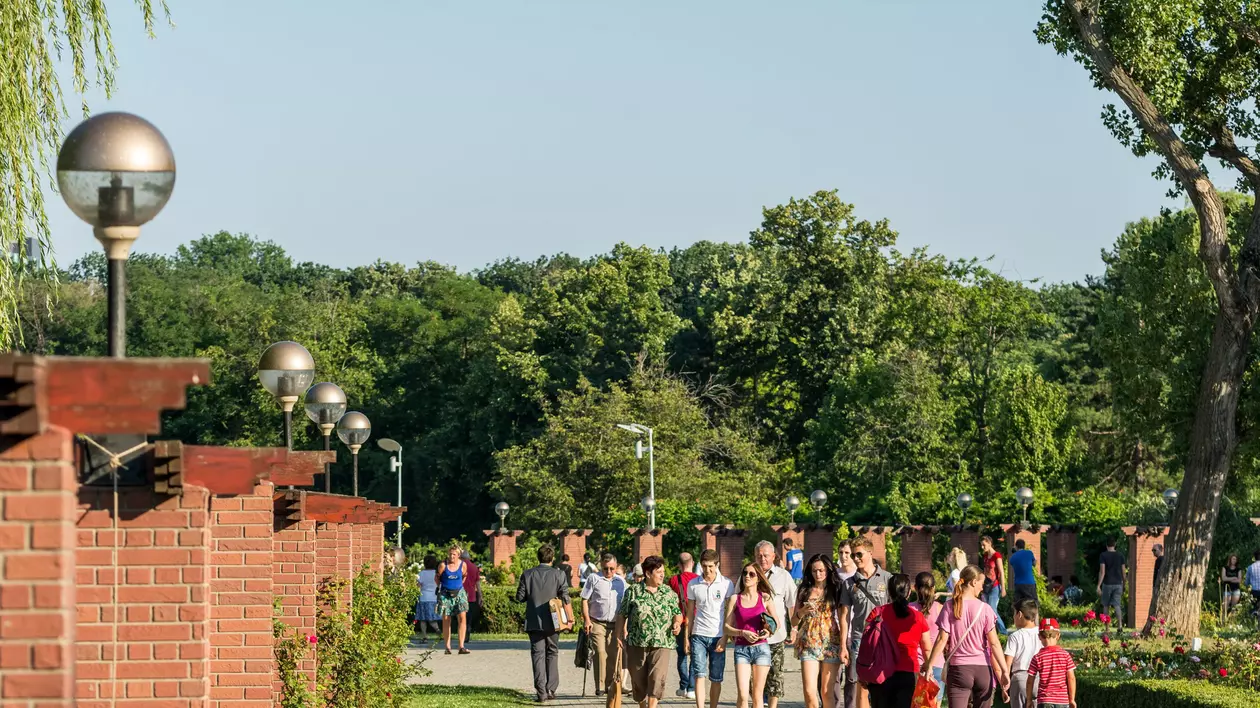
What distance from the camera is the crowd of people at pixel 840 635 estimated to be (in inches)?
514

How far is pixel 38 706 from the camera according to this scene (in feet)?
13.9

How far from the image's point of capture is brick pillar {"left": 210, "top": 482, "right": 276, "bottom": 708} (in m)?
9.02

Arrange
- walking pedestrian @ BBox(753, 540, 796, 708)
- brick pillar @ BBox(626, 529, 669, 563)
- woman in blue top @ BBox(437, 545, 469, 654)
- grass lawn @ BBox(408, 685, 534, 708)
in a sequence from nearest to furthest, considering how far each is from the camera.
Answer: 1. walking pedestrian @ BBox(753, 540, 796, 708)
2. grass lawn @ BBox(408, 685, 534, 708)
3. woman in blue top @ BBox(437, 545, 469, 654)
4. brick pillar @ BBox(626, 529, 669, 563)

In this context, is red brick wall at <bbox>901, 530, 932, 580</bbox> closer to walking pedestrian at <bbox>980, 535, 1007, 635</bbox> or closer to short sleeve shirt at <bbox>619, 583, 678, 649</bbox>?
walking pedestrian at <bbox>980, 535, 1007, 635</bbox>

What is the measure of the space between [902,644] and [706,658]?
120 inches

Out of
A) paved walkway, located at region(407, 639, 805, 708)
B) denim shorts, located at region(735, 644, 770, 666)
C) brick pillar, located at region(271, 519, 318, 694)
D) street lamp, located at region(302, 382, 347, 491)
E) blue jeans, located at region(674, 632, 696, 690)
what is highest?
street lamp, located at region(302, 382, 347, 491)

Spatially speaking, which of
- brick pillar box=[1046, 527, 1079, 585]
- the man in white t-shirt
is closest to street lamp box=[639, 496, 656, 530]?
brick pillar box=[1046, 527, 1079, 585]

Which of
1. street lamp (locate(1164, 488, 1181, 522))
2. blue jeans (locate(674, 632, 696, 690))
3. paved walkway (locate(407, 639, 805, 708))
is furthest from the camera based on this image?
street lamp (locate(1164, 488, 1181, 522))

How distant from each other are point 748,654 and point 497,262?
8606 centimetres

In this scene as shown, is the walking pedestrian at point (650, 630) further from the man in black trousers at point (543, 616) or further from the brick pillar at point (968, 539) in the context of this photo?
the brick pillar at point (968, 539)

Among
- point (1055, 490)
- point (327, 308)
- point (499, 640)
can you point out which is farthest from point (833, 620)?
point (327, 308)

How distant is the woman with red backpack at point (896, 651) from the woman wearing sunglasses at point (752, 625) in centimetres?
196

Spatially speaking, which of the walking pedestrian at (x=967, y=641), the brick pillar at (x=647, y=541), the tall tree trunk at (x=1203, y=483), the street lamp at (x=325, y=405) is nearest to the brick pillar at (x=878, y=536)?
the brick pillar at (x=647, y=541)

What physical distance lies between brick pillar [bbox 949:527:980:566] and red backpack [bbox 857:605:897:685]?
23628 mm
